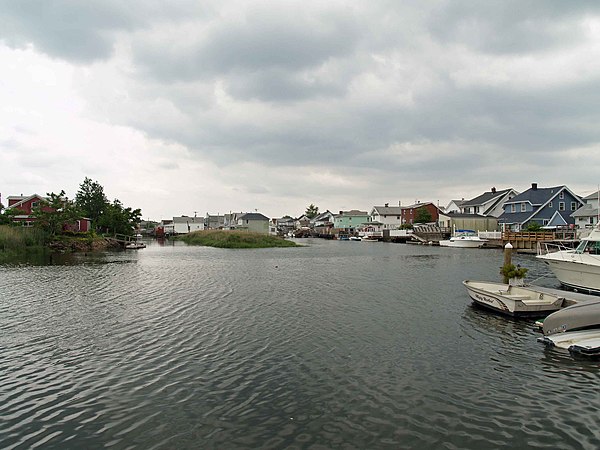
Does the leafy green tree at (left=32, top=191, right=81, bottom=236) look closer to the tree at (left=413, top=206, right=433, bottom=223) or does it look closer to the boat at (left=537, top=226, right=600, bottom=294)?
the boat at (left=537, top=226, right=600, bottom=294)

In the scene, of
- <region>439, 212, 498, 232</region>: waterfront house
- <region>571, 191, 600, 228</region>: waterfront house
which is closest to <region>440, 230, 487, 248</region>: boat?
<region>439, 212, 498, 232</region>: waterfront house

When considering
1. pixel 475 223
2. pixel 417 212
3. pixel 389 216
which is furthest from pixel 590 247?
pixel 389 216

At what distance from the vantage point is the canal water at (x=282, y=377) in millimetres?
7684

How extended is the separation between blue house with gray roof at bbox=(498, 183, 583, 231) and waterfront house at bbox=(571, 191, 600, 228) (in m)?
4.14

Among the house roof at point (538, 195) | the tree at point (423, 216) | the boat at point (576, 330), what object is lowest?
the boat at point (576, 330)

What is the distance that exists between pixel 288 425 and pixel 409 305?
13202 mm

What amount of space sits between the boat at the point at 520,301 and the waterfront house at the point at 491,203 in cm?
7716

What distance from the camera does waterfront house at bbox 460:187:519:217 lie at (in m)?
89.6

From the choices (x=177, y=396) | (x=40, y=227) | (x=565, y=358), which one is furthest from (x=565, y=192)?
(x=40, y=227)

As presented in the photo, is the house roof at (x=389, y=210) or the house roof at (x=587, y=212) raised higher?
the house roof at (x=389, y=210)

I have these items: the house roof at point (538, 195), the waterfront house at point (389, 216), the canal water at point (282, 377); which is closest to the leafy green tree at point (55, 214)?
the canal water at point (282, 377)

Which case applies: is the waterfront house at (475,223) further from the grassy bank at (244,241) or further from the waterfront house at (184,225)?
the waterfront house at (184,225)

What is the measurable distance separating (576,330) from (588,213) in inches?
2159

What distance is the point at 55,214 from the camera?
56.4 meters
